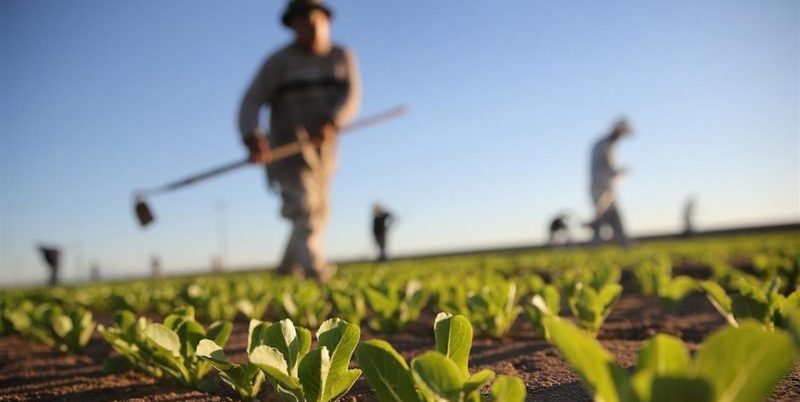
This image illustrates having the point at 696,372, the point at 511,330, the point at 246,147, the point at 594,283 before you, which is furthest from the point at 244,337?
the point at 246,147

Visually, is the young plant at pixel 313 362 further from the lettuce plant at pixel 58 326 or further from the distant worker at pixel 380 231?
the distant worker at pixel 380 231

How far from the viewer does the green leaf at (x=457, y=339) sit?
0.98 meters

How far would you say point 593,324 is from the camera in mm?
1792

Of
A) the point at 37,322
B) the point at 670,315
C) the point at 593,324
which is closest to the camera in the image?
the point at 593,324

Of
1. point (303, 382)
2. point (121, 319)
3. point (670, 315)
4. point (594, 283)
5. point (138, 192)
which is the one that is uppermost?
point (138, 192)

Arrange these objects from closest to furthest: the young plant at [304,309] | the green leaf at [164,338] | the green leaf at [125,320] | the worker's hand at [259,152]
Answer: the green leaf at [164,338], the green leaf at [125,320], the young plant at [304,309], the worker's hand at [259,152]

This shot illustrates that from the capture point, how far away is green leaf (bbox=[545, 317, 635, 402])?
0.63m

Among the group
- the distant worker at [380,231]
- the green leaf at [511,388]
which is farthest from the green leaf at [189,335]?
the distant worker at [380,231]

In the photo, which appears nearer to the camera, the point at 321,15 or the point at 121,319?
the point at 121,319

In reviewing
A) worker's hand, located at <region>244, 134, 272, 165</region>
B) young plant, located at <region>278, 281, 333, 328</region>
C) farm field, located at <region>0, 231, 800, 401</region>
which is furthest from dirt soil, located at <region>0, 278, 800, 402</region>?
worker's hand, located at <region>244, 134, 272, 165</region>

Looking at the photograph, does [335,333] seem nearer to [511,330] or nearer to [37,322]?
[511,330]

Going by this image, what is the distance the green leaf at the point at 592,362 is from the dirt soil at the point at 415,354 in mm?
572

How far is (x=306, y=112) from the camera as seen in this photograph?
19.0 ft

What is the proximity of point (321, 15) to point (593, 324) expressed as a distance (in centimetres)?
507
